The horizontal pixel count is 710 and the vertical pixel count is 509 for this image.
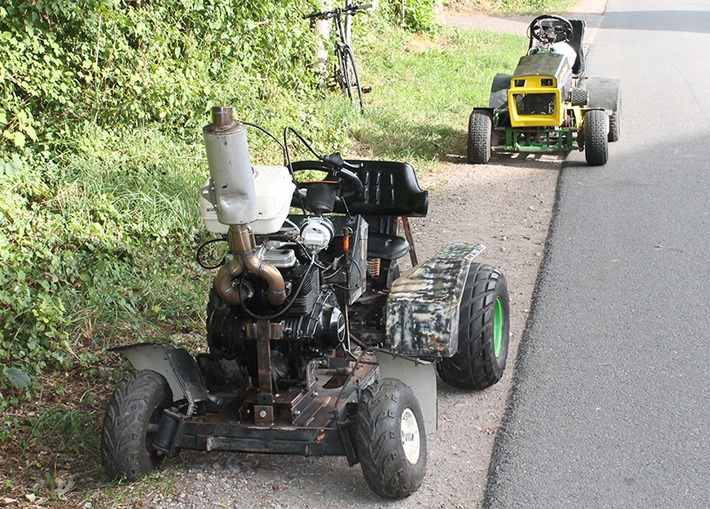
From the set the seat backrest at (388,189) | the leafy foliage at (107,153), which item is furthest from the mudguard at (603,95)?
the seat backrest at (388,189)

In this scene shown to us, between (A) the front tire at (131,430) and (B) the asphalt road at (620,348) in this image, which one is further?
(B) the asphalt road at (620,348)

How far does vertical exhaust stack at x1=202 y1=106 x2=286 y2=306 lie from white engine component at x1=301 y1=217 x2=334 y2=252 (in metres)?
0.43

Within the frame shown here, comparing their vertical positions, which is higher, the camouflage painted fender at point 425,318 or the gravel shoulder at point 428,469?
the camouflage painted fender at point 425,318

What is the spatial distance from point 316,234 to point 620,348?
94.1 inches

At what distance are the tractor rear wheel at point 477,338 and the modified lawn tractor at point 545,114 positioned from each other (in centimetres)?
545

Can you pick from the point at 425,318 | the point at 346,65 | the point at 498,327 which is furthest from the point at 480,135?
the point at 425,318

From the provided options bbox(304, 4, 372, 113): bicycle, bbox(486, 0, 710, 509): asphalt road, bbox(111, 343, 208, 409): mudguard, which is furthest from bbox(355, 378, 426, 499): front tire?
bbox(304, 4, 372, 113): bicycle

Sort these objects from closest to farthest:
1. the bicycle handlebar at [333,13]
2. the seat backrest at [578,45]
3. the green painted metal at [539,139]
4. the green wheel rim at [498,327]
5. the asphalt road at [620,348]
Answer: the asphalt road at [620,348], the green wheel rim at [498,327], the green painted metal at [539,139], the bicycle handlebar at [333,13], the seat backrest at [578,45]

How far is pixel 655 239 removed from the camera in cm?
810

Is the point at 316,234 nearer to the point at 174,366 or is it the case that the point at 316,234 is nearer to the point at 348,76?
the point at 174,366

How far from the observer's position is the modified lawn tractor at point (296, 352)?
4184mm

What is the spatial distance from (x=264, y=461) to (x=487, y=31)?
1852 cm

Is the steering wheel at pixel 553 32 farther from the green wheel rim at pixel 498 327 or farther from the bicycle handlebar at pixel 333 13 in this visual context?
the green wheel rim at pixel 498 327

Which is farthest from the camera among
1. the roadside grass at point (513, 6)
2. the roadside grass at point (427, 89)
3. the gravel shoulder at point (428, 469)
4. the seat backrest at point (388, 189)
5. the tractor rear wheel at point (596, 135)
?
the roadside grass at point (513, 6)
